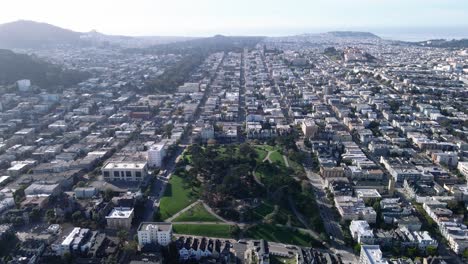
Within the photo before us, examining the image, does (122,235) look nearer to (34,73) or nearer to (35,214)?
(35,214)

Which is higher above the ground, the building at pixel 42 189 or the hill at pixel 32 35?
the hill at pixel 32 35

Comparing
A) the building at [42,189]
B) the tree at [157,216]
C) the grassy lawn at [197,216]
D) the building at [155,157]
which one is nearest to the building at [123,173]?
the building at [155,157]

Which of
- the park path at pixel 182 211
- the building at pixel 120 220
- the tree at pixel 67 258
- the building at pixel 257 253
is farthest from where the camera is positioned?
the park path at pixel 182 211

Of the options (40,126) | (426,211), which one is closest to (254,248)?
(426,211)

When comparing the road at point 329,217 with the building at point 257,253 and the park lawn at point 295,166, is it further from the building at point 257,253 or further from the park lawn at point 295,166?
the building at point 257,253

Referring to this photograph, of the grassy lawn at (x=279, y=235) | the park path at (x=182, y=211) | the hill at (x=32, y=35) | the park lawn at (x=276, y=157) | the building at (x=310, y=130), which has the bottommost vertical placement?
the grassy lawn at (x=279, y=235)

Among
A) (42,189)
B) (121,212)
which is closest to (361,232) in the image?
(121,212)

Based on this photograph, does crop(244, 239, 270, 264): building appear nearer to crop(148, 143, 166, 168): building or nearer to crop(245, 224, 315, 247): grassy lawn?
crop(245, 224, 315, 247): grassy lawn
